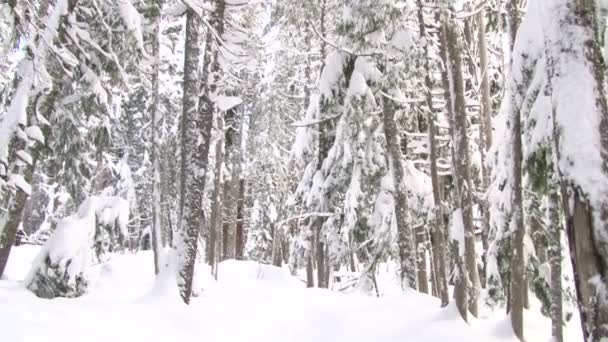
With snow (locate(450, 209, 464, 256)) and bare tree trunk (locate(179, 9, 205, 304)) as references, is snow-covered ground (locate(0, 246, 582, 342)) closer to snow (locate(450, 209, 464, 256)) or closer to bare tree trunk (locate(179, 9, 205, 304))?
bare tree trunk (locate(179, 9, 205, 304))

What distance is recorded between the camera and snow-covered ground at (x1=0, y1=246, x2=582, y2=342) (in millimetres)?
6336

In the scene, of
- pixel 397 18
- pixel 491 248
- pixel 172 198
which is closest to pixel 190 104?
pixel 397 18

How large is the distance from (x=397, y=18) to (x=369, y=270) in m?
7.19

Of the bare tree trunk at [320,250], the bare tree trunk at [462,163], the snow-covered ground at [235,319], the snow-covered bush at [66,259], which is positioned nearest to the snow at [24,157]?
the snow-covered bush at [66,259]

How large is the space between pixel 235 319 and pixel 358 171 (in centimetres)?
567

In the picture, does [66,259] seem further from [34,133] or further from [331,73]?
[331,73]

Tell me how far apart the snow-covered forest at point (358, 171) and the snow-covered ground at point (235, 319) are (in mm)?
53

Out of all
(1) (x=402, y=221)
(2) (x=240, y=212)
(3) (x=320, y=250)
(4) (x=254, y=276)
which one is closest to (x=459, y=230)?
(1) (x=402, y=221)

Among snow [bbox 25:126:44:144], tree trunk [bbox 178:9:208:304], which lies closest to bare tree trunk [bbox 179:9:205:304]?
tree trunk [bbox 178:9:208:304]

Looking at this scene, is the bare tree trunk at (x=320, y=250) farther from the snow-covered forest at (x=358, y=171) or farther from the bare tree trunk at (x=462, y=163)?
the bare tree trunk at (x=462, y=163)

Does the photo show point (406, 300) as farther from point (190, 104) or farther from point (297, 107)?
point (297, 107)

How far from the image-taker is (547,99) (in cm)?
500

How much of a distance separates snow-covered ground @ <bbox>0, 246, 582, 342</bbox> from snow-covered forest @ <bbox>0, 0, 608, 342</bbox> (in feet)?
0.17

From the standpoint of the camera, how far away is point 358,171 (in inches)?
557
